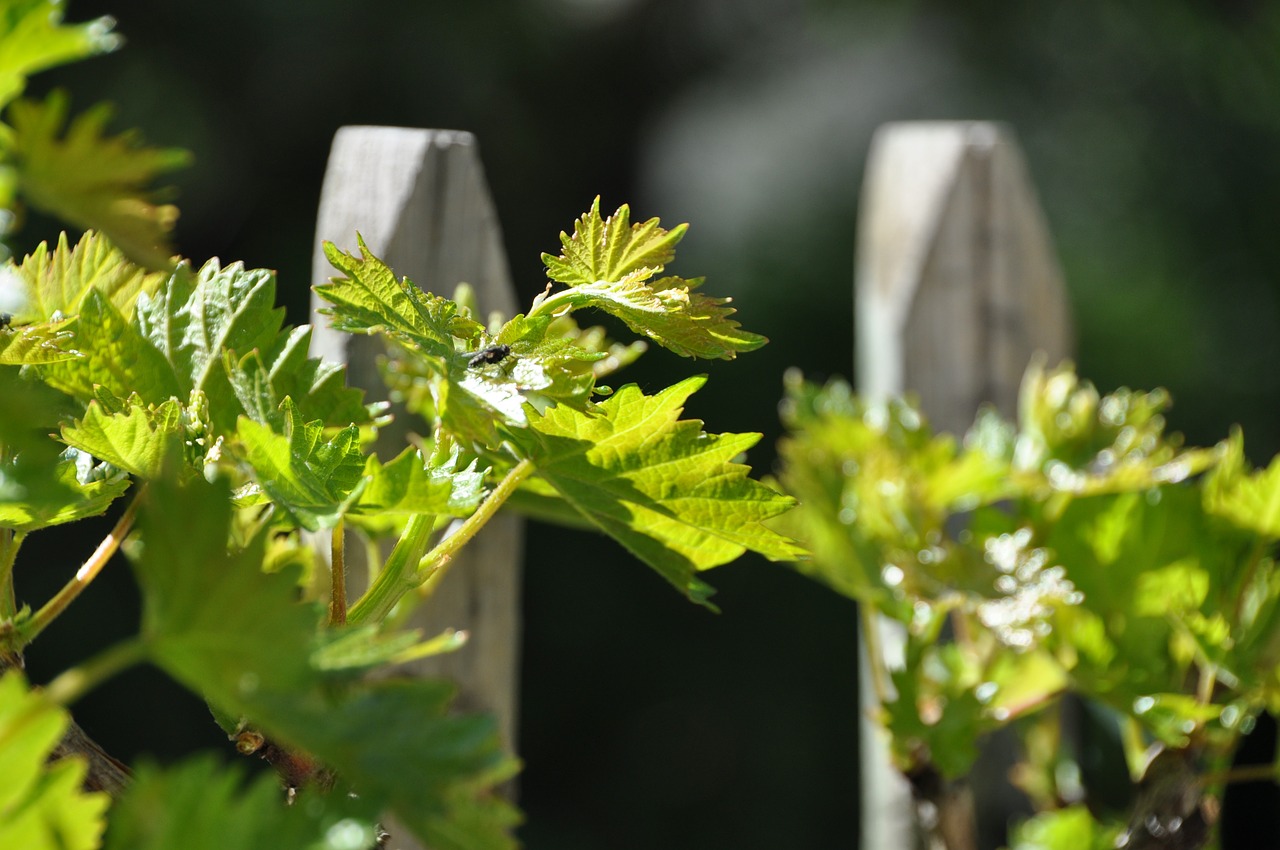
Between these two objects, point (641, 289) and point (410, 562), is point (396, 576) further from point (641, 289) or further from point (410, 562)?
point (641, 289)

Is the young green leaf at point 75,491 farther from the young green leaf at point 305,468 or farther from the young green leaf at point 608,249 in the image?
the young green leaf at point 608,249

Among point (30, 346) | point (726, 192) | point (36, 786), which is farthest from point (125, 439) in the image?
point (726, 192)

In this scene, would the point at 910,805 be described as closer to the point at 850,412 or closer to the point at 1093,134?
the point at 850,412

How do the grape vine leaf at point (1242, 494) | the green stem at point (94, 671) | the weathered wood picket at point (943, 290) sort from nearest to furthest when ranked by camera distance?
1. the green stem at point (94, 671)
2. the grape vine leaf at point (1242, 494)
3. the weathered wood picket at point (943, 290)

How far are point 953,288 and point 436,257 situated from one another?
0.51 m

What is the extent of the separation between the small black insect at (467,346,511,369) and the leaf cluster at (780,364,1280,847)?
1.46 ft

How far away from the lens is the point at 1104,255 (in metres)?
2.06

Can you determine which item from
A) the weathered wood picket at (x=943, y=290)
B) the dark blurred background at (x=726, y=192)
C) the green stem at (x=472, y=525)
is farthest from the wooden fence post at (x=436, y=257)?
the dark blurred background at (x=726, y=192)

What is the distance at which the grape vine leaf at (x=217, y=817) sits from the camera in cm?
26

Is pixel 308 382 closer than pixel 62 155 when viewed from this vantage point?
No

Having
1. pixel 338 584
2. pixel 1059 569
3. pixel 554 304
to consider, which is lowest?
pixel 1059 569

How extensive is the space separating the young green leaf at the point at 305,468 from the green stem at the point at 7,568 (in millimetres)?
120

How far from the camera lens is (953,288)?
1.06 meters

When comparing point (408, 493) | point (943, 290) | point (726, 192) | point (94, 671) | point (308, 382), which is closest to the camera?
point (94, 671)
